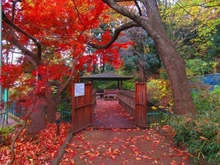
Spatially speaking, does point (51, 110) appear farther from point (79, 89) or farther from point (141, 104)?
point (141, 104)

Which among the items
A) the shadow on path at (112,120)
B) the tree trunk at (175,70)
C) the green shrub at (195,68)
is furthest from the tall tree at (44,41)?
the green shrub at (195,68)

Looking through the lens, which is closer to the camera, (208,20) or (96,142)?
(96,142)

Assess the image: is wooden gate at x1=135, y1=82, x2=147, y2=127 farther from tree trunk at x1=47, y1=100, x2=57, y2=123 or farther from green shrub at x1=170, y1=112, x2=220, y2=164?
tree trunk at x1=47, y1=100, x2=57, y2=123

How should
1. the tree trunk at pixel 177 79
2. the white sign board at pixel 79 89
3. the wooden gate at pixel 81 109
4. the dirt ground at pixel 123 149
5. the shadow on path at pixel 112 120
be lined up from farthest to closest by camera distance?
the shadow on path at pixel 112 120 → the white sign board at pixel 79 89 → the wooden gate at pixel 81 109 → the tree trunk at pixel 177 79 → the dirt ground at pixel 123 149

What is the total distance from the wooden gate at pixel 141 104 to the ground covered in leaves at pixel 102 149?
1.79ft

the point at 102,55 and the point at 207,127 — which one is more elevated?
the point at 102,55

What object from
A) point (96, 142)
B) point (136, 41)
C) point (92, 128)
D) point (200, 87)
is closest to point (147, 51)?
point (136, 41)

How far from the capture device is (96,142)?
5.68 meters

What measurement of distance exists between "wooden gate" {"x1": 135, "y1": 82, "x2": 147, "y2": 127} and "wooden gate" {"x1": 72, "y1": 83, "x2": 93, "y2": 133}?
1.84 m

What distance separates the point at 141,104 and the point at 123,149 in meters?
2.58

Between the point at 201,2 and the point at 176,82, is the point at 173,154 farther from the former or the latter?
the point at 201,2

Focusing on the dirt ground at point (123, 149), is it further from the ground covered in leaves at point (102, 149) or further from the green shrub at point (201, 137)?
the green shrub at point (201, 137)

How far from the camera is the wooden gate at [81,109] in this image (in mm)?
6406

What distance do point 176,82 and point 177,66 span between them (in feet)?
1.61
